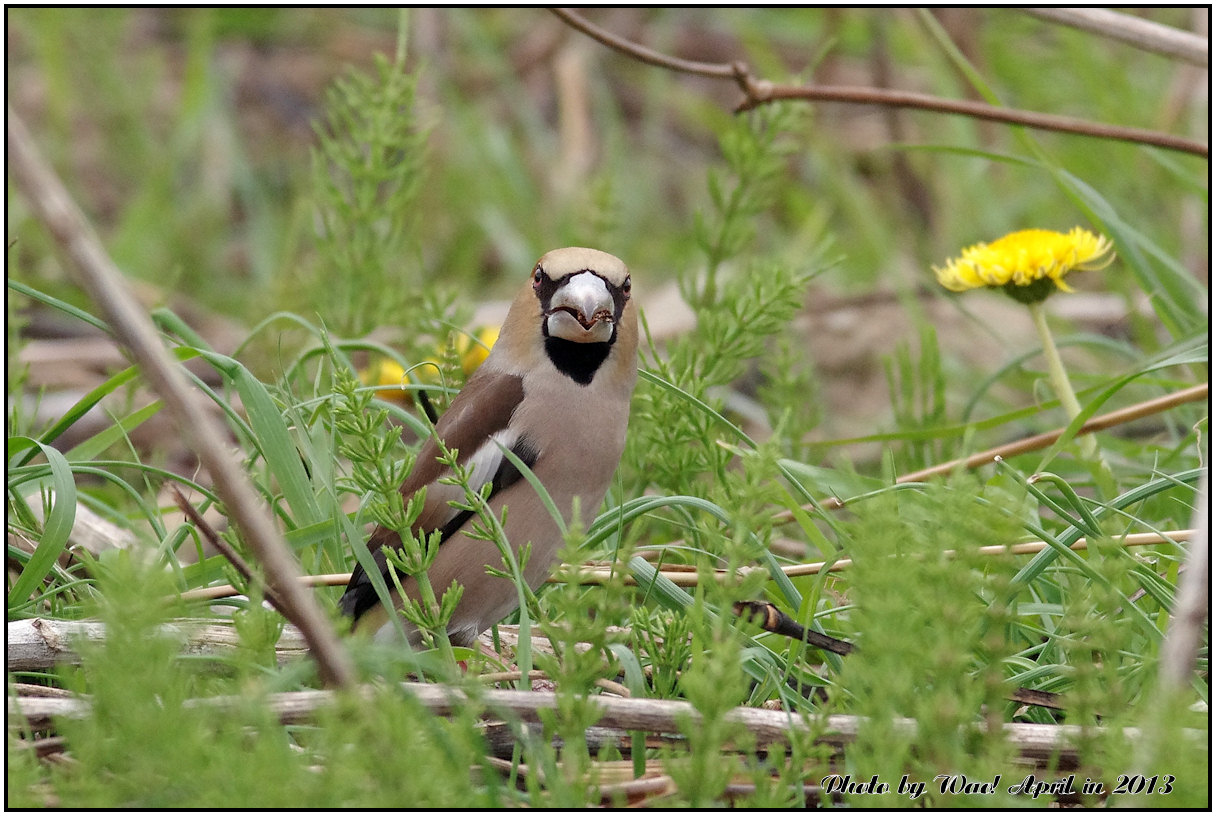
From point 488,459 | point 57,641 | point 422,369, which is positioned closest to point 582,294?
point 488,459

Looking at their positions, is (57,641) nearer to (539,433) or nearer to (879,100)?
(539,433)

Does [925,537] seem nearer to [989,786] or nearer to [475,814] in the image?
[989,786]

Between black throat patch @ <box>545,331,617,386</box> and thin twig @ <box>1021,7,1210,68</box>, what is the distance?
1.74 meters

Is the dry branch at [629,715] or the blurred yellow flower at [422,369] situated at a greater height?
the blurred yellow flower at [422,369]

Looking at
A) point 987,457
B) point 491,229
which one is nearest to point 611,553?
point 987,457

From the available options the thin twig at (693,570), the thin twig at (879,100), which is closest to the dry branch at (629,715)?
the thin twig at (693,570)

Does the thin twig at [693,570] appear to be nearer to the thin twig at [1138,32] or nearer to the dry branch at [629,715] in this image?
the dry branch at [629,715]

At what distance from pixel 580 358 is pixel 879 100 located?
138cm

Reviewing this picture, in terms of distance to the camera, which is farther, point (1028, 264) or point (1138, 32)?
point (1138, 32)

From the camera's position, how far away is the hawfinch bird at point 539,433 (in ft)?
9.46

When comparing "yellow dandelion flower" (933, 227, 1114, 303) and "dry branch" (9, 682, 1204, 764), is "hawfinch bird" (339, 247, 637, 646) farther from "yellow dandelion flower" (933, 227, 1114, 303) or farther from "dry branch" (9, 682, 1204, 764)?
"yellow dandelion flower" (933, 227, 1114, 303)

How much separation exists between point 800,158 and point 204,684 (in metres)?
6.45

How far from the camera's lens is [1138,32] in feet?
11.6

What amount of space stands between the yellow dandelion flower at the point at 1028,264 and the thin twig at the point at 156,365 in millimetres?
2158
